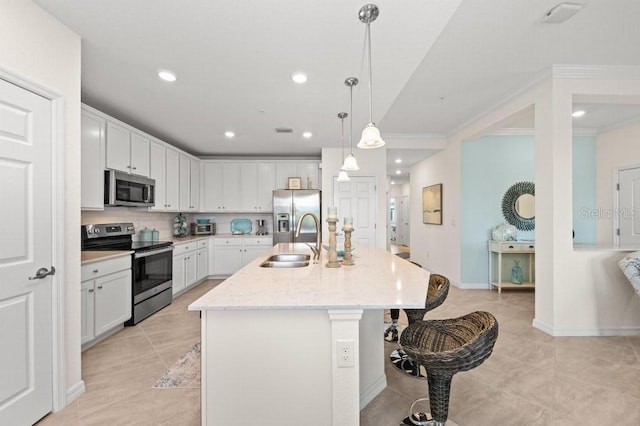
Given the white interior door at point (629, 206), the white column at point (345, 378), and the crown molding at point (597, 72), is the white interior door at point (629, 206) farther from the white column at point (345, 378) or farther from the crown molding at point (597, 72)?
the white column at point (345, 378)

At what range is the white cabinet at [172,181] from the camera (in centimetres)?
447

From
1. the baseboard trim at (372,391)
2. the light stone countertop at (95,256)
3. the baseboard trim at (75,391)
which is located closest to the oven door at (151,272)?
the light stone countertop at (95,256)

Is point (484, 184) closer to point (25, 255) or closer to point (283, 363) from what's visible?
point (283, 363)

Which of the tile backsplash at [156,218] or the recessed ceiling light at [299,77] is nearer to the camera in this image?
the recessed ceiling light at [299,77]

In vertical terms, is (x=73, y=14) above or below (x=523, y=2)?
below

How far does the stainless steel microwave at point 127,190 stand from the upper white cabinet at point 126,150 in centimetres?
10

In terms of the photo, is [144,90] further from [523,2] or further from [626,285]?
[626,285]

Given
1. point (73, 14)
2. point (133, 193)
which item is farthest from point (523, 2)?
Result: point (133, 193)

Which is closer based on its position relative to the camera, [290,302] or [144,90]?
[290,302]

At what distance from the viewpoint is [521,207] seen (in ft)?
15.5

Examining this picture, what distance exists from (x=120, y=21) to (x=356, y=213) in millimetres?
4188

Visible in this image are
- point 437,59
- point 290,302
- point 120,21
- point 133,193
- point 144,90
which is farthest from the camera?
point 133,193

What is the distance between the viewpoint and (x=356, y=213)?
536 centimetres

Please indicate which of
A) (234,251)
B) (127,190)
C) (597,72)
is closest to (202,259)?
(234,251)
